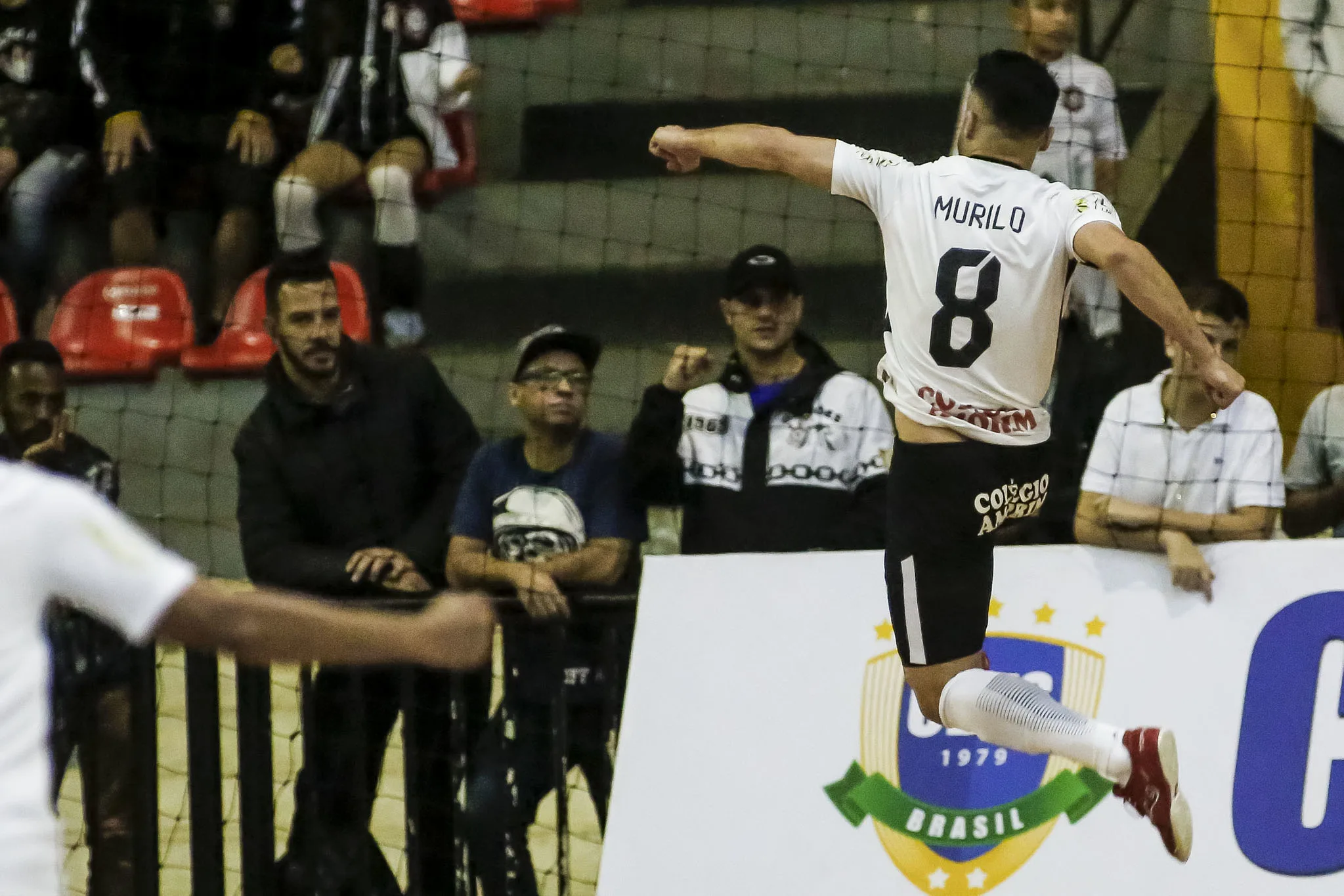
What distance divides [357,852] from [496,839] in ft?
1.43

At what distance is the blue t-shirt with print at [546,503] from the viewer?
17.7ft

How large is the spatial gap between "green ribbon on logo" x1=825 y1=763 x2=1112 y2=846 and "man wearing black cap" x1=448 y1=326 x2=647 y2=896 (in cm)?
85

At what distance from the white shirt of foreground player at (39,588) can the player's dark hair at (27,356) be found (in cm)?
387

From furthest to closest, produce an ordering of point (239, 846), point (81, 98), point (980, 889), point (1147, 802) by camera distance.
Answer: point (81, 98) < point (239, 846) < point (980, 889) < point (1147, 802)

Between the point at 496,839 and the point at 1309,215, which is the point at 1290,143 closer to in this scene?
the point at 1309,215

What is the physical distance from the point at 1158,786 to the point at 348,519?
8.89 ft

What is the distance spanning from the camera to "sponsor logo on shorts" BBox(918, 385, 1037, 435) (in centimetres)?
416

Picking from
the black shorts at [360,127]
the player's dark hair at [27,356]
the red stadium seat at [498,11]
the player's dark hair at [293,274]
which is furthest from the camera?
the red stadium seat at [498,11]

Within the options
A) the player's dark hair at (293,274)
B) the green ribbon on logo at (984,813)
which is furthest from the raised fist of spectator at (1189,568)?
the player's dark hair at (293,274)

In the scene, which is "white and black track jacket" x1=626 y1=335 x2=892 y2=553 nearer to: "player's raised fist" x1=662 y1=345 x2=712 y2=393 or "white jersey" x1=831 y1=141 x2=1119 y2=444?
"player's raised fist" x1=662 y1=345 x2=712 y2=393

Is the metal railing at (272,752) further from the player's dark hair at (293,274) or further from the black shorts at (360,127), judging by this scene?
the black shorts at (360,127)

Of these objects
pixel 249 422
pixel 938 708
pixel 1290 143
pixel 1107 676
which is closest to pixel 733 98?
pixel 1290 143

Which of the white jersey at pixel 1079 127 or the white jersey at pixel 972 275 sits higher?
the white jersey at pixel 1079 127

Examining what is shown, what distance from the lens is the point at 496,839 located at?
5.15 meters
